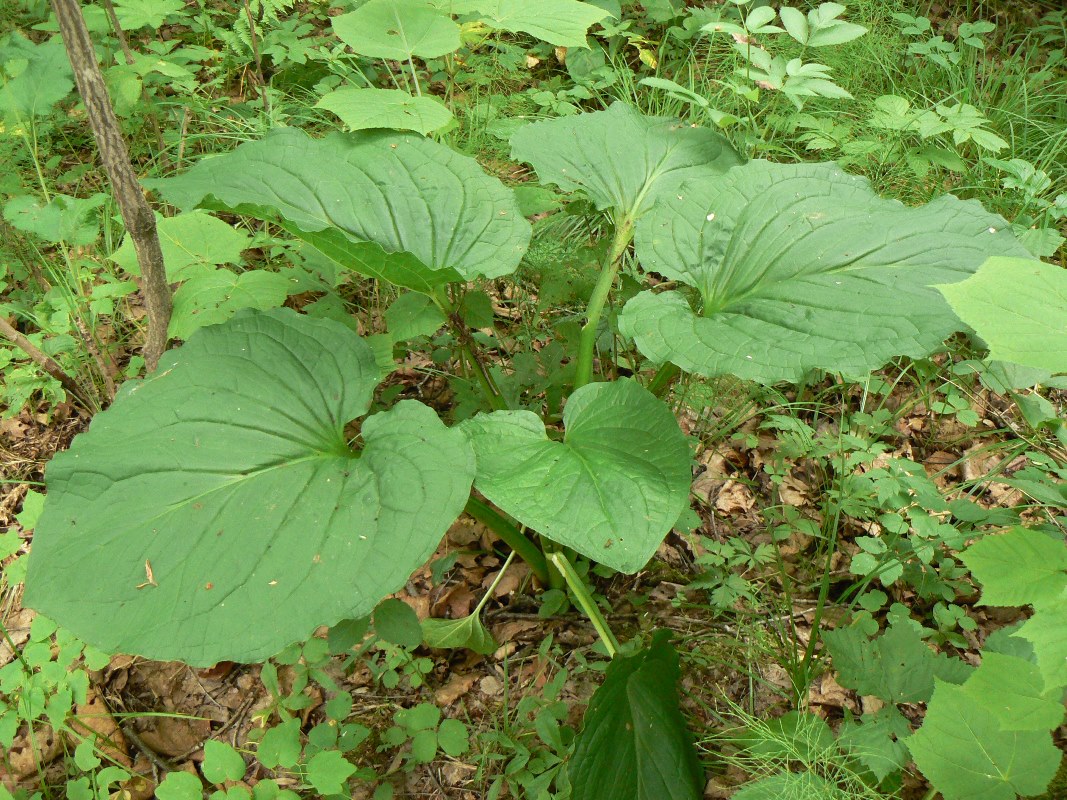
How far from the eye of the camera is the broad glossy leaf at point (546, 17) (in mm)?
2117

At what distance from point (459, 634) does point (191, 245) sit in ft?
4.95

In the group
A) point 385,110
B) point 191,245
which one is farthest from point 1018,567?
point 191,245

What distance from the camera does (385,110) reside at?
1.95 metres

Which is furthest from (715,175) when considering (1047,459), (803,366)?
(1047,459)

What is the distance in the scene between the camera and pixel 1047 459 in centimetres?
184

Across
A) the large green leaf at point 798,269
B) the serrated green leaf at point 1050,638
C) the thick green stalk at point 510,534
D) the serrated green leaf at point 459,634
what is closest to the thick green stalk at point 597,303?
the large green leaf at point 798,269

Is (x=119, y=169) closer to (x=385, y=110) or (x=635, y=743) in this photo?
(x=385, y=110)

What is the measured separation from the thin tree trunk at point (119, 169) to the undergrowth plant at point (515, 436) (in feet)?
0.35

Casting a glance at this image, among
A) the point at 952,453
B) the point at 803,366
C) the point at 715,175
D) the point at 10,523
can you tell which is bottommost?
the point at 10,523

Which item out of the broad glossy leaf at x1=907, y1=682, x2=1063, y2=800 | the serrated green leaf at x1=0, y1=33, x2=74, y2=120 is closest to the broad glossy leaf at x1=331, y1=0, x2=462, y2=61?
the serrated green leaf at x1=0, y1=33, x2=74, y2=120

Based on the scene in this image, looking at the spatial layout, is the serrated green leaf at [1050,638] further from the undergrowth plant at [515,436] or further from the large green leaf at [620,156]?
the large green leaf at [620,156]

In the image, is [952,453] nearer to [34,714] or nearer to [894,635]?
[894,635]

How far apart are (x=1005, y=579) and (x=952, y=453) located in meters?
1.38

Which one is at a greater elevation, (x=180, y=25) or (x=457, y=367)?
(x=180, y=25)
